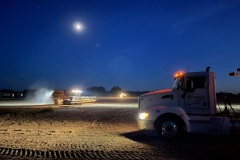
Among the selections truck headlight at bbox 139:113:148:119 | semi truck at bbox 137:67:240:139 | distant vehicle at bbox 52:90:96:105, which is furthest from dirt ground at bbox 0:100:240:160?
distant vehicle at bbox 52:90:96:105

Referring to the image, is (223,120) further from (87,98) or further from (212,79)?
(87,98)

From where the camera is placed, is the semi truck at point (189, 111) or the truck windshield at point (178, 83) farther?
the truck windshield at point (178, 83)

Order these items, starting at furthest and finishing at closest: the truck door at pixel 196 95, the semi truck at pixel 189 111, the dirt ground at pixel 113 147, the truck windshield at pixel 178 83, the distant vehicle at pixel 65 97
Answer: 1. the distant vehicle at pixel 65 97
2. the truck windshield at pixel 178 83
3. the truck door at pixel 196 95
4. the semi truck at pixel 189 111
5. the dirt ground at pixel 113 147

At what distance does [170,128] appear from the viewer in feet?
39.1

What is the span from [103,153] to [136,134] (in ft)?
15.0

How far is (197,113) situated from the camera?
11.9m

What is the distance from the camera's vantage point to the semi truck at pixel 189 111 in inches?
453

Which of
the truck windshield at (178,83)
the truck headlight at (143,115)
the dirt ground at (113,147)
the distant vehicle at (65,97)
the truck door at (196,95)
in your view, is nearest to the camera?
the dirt ground at (113,147)

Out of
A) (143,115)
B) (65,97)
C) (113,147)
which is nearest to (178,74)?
(143,115)

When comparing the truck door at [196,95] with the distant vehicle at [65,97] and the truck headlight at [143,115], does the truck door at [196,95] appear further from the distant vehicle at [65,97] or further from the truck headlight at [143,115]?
the distant vehicle at [65,97]

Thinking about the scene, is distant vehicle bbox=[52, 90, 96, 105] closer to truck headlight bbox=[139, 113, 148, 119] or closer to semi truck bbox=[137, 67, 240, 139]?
truck headlight bbox=[139, 113, 148, 119]

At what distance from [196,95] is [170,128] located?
5.37ft

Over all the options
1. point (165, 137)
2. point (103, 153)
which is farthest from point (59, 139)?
point (165, 137)

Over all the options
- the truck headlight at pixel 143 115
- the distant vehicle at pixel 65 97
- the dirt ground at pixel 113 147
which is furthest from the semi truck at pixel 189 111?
the distant vehicle at pixel 65 97
